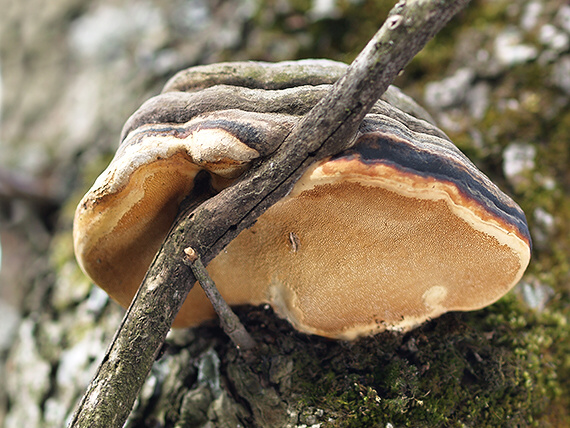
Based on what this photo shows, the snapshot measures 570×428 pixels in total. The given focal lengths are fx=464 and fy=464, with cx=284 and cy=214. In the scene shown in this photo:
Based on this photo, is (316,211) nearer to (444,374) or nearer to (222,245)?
(222,245)

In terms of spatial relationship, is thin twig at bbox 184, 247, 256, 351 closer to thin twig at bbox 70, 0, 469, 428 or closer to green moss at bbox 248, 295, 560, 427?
thin twig at bbox 70, 0, 469, 428

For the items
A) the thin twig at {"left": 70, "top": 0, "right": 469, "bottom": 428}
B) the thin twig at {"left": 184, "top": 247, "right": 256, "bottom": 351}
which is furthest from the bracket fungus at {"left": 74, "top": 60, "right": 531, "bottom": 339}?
the thin twig at {"left": 184, "top": 247, "right": 256, "bottom": 351}

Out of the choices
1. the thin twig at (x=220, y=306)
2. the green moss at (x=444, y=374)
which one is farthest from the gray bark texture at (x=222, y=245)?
the thin twig at (x=220, y=306)

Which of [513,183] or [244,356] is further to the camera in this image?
[513,183]

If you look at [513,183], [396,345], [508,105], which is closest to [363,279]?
[396,345]

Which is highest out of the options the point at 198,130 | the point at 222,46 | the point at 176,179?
the point at 198,130

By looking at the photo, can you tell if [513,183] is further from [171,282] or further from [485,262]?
[171,282]

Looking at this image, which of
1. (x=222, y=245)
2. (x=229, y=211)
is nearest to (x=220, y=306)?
(x=222, y=245)
